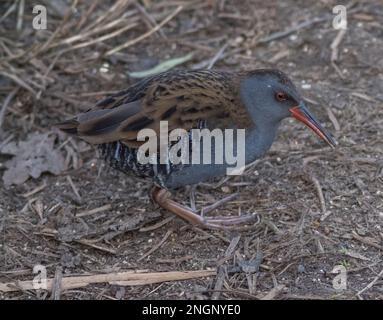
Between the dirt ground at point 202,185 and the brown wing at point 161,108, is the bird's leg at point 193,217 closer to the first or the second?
the dirt ground at point 202,185

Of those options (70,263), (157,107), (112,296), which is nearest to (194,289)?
(112,296)

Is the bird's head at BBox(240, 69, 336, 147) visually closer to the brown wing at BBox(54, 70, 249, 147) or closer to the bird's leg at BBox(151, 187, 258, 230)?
the brown wing at BBox(54, 70, 249, 147)

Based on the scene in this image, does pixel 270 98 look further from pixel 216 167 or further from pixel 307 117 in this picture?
pixel 216 167

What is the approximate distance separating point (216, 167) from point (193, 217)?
409 mm

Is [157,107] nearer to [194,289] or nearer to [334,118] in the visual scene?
[194,289]

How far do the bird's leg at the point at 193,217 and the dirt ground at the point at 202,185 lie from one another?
2.2 inches

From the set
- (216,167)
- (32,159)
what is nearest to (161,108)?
(216,167)

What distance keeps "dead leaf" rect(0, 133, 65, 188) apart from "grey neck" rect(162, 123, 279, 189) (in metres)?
Answer: 1.15

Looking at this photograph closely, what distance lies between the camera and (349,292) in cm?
467

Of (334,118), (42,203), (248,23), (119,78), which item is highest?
(248,23)

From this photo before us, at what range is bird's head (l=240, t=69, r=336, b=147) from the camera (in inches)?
213

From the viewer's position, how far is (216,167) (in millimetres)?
5301

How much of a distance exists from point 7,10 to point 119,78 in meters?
1.40

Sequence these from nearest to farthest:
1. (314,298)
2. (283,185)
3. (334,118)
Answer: (314,298), (283,185), (334,118)
